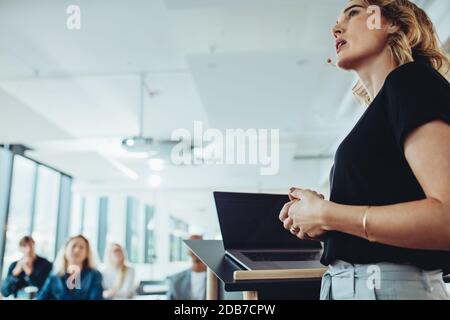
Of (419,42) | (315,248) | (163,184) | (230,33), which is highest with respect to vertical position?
(230,33)

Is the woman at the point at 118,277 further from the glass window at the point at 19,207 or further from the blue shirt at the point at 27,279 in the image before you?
the glass window at the point at 19,207

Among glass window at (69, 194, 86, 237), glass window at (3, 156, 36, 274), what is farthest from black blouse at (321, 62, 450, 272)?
glass window at (69, 194, 86, 237)

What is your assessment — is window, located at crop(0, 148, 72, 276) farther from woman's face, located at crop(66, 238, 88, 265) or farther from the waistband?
the waistband

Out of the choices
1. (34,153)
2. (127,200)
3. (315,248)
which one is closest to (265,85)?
(315,248)

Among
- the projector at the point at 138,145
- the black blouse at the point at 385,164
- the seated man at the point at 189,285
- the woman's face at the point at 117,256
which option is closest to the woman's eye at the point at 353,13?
the black blouse at the point at 385,164

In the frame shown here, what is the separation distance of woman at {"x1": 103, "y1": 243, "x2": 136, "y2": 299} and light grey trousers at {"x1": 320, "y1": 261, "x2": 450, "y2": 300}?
113 inches

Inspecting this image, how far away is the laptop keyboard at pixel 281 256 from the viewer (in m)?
0.65

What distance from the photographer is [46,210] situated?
6.47 meters

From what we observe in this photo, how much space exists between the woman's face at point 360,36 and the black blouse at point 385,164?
3.6 inches

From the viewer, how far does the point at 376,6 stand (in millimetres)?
562

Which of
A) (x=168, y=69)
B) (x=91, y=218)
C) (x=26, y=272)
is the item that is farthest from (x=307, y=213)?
(x=91, y=218)

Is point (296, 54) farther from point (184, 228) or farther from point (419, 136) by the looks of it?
point (184, 228)

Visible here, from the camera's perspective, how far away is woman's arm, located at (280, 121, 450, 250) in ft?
1.26

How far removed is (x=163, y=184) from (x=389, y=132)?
739cm
